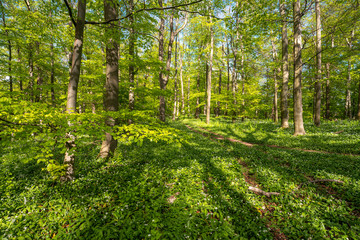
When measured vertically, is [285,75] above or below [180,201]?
above

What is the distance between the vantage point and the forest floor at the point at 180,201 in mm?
2910

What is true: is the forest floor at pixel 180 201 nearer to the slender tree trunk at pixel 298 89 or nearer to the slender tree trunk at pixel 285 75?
the slender tree trunk at pixel 298 89

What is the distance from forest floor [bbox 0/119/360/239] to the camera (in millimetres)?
2910

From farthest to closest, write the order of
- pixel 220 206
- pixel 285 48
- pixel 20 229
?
pixel 285 48 → pixel 220 206 → pixel 20 229

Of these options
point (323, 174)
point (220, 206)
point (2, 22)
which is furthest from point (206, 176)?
point (2, 22)

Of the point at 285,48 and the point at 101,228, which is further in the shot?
the point at 285,48

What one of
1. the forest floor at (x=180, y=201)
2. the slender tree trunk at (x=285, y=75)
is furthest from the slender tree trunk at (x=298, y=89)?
Answer: the forest floor at (x=180, y=201)

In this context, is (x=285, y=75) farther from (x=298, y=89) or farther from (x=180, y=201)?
(x=180, y=201)

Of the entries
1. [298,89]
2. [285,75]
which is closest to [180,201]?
[298,89]

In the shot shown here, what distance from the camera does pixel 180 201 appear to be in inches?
148

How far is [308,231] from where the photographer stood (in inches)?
119

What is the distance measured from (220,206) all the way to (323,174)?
14.7ft

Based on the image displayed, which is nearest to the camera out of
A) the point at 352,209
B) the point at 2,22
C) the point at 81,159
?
the point at 352,209

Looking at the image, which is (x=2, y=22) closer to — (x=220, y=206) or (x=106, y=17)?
(x=106, y=17)
